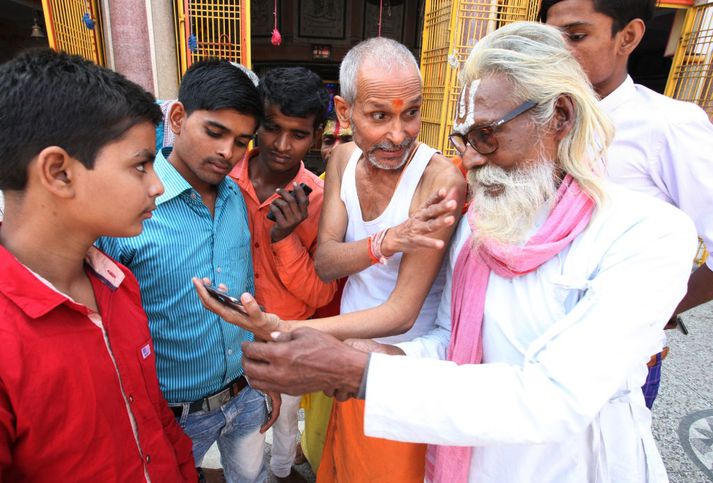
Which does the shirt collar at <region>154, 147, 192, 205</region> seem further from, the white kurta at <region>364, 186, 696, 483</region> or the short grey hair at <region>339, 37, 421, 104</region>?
the white kurta at <region>364, 186, 696, 483</region>

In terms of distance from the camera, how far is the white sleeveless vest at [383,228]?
1.73 m

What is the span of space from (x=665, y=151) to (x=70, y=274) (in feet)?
7.33

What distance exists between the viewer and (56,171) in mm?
1092

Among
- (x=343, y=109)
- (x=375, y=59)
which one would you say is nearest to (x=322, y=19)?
(x=343, y=109)

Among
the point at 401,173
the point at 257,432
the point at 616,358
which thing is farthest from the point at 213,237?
the point at 616,358

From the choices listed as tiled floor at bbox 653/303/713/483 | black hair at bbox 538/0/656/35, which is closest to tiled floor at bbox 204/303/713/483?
tiled floor at bbox 653/303/713/483

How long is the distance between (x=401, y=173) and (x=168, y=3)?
5418 mm

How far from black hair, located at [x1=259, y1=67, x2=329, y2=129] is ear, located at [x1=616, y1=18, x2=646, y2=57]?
1.41m

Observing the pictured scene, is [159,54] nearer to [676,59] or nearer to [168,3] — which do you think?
[168,3]

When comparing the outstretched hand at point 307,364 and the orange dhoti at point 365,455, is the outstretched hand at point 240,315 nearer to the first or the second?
the outstretched hand at point 307,364

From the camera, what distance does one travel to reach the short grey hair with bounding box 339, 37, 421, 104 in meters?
1.77

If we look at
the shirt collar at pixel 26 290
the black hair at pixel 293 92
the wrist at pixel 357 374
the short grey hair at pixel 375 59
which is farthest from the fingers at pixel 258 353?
the black hair at pixel 293 92

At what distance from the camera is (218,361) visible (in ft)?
5.77

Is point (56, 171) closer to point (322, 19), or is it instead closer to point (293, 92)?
point (293, 92)
